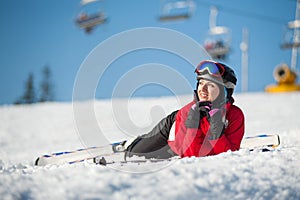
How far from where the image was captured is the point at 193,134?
94.7 inches

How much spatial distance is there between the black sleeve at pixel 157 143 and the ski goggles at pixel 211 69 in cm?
50

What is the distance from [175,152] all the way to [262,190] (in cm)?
124

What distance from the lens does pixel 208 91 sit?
2.46 m

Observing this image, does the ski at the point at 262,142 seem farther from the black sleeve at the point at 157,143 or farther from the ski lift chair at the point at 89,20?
the ski lift chair at the point at 89,20

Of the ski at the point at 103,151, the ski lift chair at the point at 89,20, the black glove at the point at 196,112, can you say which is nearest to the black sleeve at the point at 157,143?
the ski at the point at 103,151

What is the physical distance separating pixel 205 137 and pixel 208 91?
34 cm

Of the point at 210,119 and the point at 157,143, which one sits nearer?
the point at 210,119

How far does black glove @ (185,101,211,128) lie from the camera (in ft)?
7.79

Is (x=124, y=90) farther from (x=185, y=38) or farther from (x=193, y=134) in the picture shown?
(x=193, y=134)

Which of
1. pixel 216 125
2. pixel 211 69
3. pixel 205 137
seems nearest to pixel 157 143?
pixel 205 137

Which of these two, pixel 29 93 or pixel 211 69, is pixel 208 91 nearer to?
pixel 211 69

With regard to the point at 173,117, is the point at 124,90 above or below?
above

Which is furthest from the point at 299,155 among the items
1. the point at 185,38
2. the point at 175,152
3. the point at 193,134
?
the point at 185,38

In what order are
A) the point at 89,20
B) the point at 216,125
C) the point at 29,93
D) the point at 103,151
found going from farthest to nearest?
1. the point at 29,93
2. the point at 89,20
3. the point at 103,151
4. the point at 216,125
